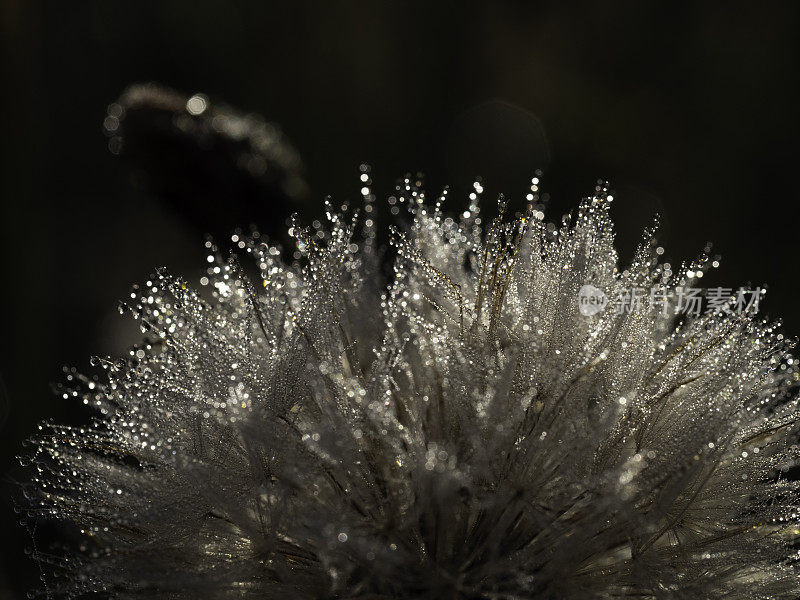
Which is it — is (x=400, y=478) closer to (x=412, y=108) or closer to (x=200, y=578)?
(x=200, y=578)

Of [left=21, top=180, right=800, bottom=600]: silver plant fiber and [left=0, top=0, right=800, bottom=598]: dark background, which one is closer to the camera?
[left=21, top=180, right=800, bottom=600]: silver plant fiber

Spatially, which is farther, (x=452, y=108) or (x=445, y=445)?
(x=452, y=108)

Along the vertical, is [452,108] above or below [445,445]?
above

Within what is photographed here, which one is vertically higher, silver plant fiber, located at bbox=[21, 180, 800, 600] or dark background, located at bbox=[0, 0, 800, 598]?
dark background, located at bbox=[0, 0, 800, 598]

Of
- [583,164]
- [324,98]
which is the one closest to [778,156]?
[583,164]
